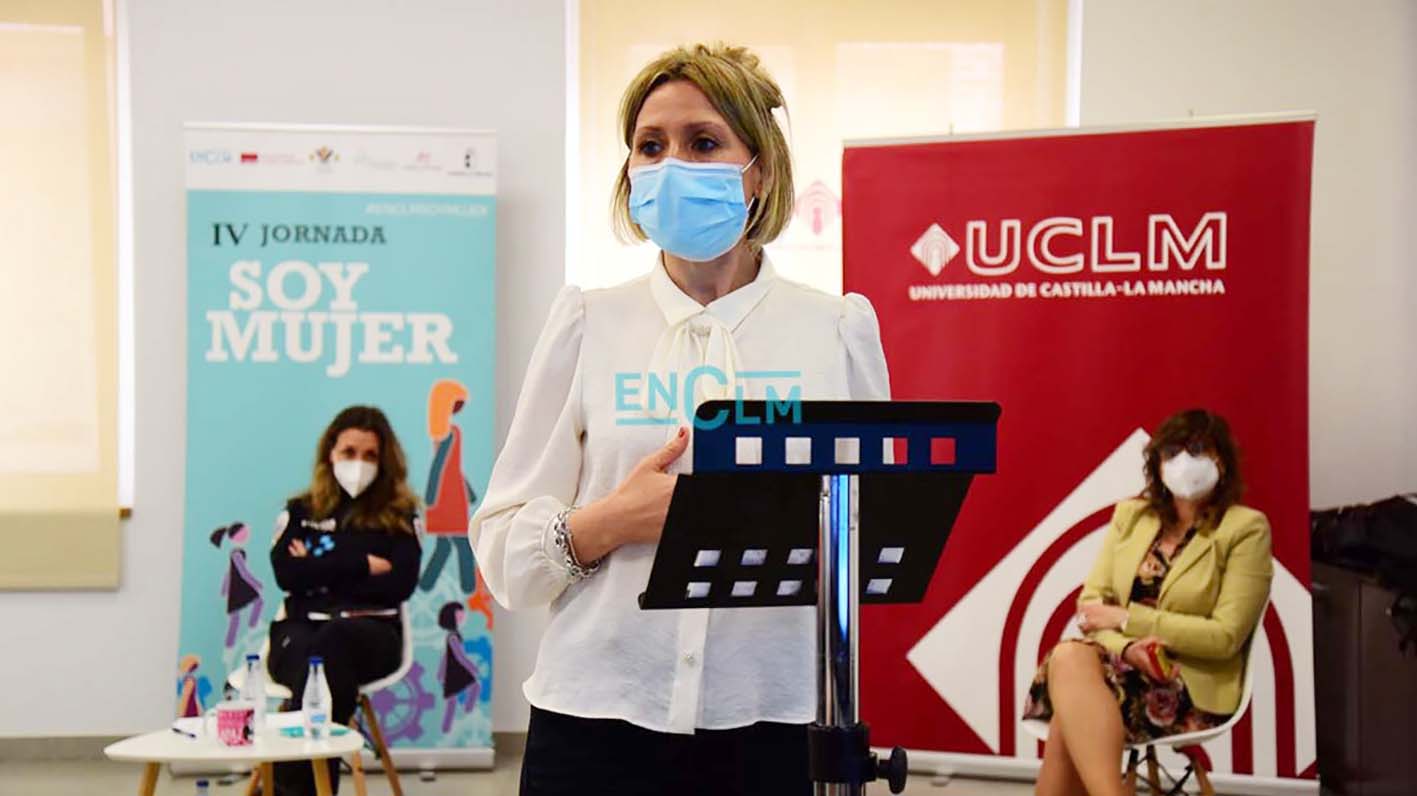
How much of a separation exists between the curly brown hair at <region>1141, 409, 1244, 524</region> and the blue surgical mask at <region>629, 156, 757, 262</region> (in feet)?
10.4

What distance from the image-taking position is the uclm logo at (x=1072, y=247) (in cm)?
482

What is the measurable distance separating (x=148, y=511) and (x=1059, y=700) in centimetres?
369

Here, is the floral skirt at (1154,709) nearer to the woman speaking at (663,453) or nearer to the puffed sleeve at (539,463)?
the woman speaking at (663,453)

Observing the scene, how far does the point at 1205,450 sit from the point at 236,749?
9.50 ft

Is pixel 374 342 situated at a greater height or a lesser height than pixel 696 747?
greater

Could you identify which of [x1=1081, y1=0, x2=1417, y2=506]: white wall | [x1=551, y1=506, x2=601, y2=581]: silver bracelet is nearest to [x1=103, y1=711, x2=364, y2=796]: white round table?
[x1=551, y1=506, x2=601, y2=581]: silver bracelet

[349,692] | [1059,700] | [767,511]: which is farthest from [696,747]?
[349,692]

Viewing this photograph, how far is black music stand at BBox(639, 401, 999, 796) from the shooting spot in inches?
46.8

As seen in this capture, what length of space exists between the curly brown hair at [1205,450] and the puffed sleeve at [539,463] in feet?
10.7

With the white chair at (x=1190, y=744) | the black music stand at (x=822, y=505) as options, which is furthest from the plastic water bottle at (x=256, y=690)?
the black music stand at (x=822, y=505)

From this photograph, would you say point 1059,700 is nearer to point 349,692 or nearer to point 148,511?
point 349,692

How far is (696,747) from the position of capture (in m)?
1.57

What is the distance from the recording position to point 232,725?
13.1 feet

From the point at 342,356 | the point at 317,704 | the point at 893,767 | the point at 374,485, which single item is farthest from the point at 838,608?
the point at 342,356
